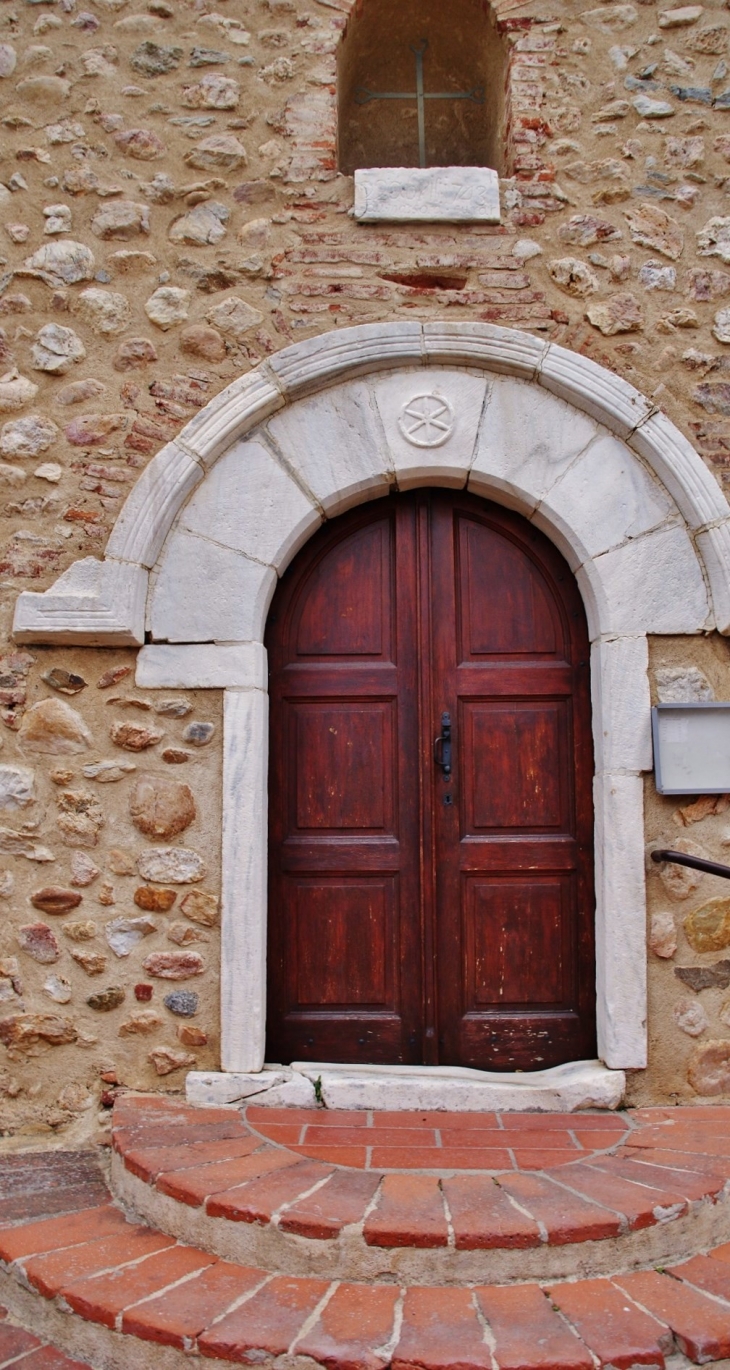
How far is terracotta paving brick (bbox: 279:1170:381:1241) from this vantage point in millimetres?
2279

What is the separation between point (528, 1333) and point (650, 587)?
220 centimetres

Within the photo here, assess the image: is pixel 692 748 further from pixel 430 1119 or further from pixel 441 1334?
pixel 441 1334

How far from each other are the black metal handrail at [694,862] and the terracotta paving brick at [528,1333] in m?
1.34

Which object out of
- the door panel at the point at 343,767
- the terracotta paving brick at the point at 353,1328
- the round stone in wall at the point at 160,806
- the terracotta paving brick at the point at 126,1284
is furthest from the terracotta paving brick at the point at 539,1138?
the round stone in wall at the point at 160,806

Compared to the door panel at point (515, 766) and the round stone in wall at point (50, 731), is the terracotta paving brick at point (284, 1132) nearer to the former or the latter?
the door panel at point (515, 766)

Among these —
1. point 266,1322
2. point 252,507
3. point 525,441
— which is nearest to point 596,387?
point 525,441

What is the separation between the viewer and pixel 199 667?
3.28 meters

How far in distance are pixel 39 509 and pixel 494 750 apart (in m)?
1.76

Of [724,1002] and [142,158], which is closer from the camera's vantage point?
[724,1002]

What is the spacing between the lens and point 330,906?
3426 mm

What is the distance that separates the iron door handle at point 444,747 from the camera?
11.2ft

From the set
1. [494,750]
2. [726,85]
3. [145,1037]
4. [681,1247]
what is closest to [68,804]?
[145,1037]

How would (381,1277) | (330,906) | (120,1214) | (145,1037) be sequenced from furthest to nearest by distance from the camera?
(330,906) < (145,1037) < (120,1214) < (381,1277)

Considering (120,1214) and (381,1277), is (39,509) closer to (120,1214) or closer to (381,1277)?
(120,1214)
